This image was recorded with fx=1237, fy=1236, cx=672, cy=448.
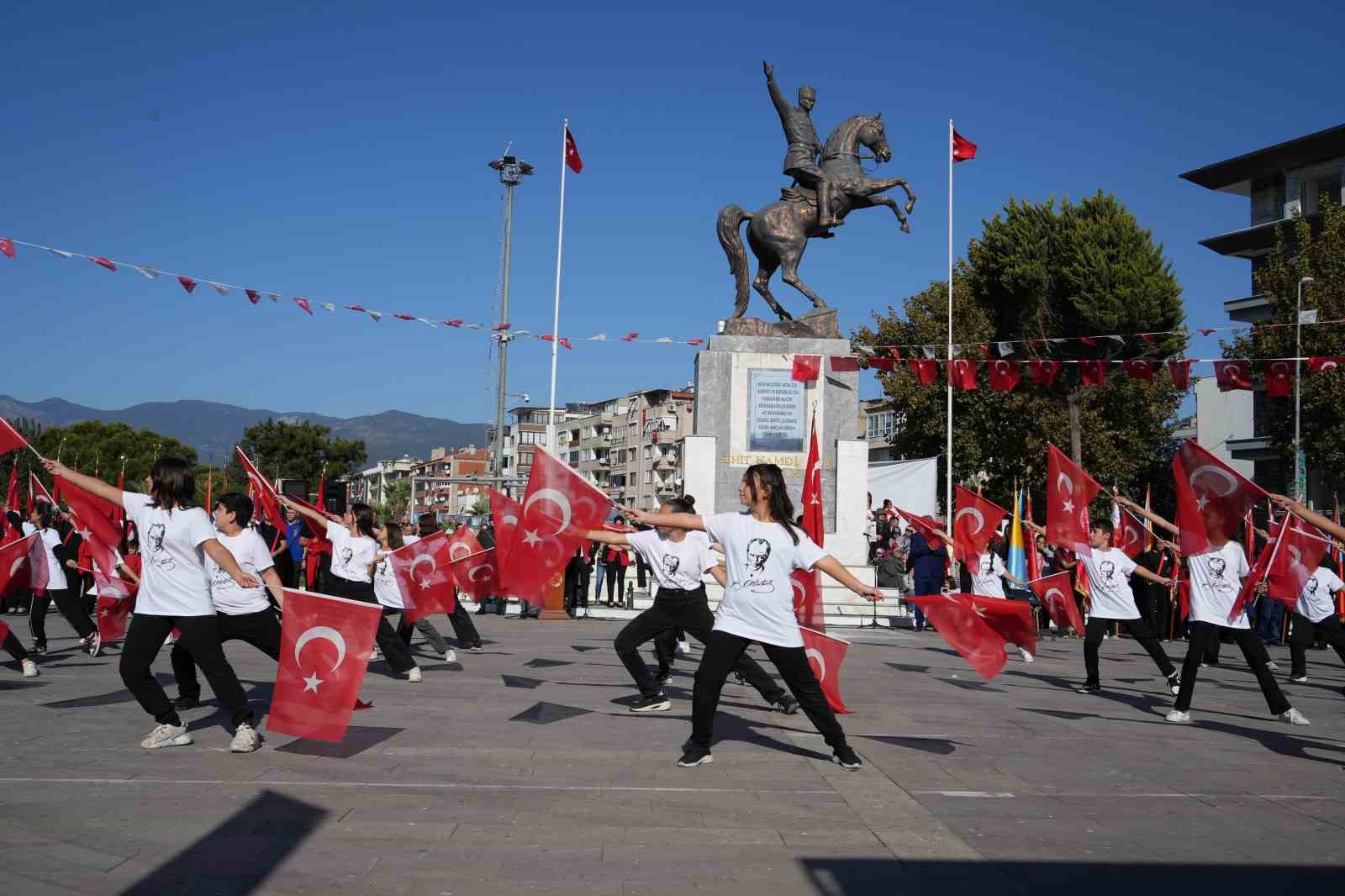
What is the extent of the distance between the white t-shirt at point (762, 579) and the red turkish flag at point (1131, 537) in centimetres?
1131

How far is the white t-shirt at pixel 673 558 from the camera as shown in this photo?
34.3 ft

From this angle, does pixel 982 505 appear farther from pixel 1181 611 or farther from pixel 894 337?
pixel 894 337

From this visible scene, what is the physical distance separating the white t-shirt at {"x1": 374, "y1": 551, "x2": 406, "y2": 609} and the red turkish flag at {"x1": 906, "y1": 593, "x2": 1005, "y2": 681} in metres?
5.85

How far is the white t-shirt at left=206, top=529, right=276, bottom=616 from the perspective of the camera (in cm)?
877

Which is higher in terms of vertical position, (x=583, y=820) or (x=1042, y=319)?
(x=1042, y=319)

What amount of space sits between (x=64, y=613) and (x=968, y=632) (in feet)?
33.0

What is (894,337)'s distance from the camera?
160ft

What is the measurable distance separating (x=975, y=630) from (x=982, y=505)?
6.29 m

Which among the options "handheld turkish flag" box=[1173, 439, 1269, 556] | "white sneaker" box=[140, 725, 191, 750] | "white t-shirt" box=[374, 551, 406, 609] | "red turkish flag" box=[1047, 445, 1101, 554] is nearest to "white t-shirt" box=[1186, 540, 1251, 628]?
"handheld turkish flag" box=[1173, 439, 1269, 556]

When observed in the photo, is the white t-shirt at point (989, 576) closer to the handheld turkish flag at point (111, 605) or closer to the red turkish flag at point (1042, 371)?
the red turkish flag at point (1042, 371)

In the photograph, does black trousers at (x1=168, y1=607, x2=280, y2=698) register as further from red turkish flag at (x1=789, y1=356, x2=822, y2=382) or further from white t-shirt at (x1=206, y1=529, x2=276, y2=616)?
red turkish flag at (x1=789, y1=356, x2=822, y2=382)

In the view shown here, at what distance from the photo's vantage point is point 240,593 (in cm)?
896

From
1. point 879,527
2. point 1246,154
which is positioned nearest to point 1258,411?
point 1246,154

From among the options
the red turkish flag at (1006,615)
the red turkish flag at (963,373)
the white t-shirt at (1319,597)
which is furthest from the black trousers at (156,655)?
the red turkish flag at (963,373)
